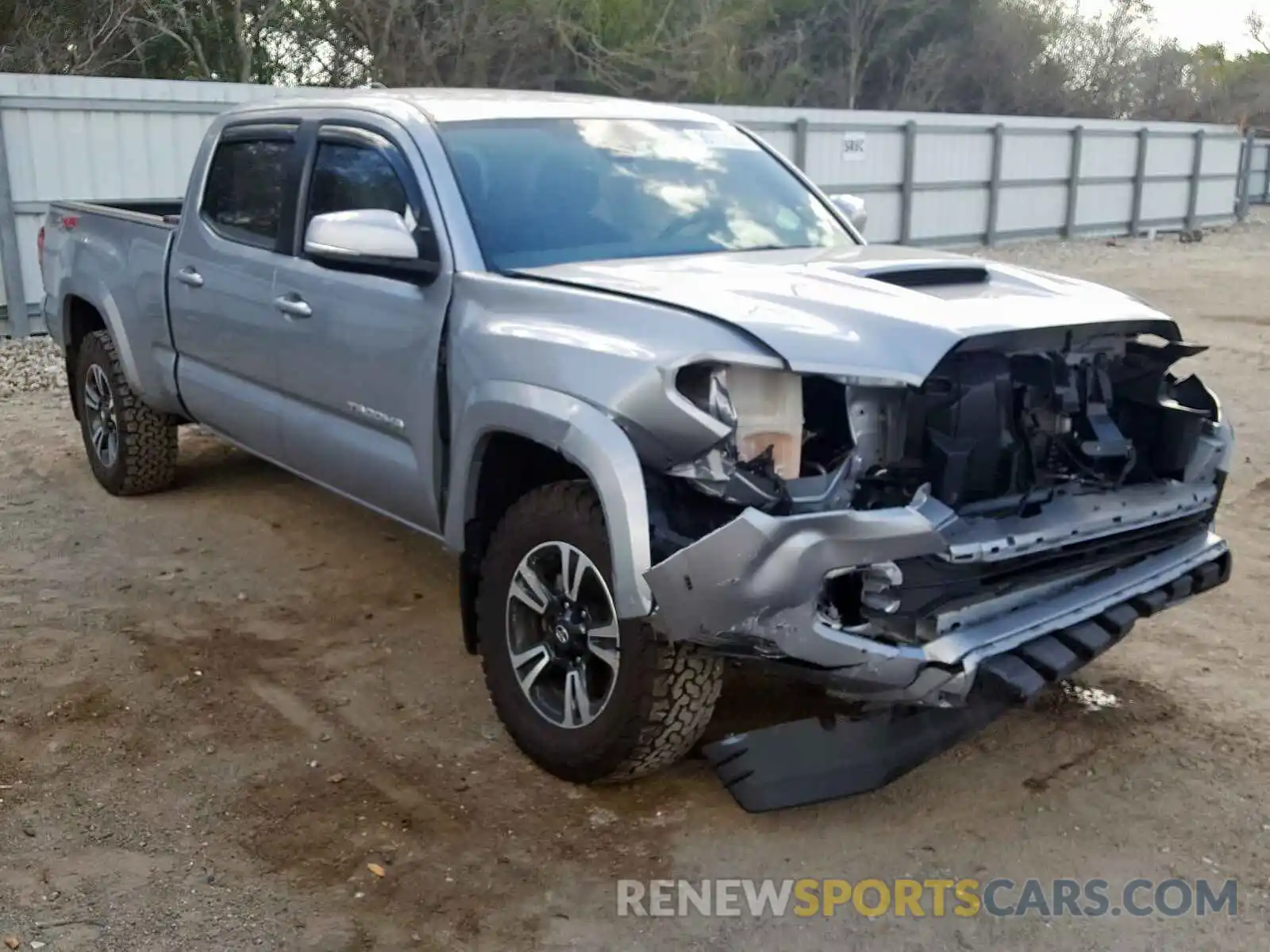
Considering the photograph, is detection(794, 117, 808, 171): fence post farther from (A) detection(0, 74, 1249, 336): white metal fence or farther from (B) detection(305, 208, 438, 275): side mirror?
(B) detection(305, 208, 438, 275): side mirror

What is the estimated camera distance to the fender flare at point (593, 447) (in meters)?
3.19

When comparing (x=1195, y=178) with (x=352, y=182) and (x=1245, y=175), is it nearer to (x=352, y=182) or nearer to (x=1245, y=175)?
(x=1245, y=175)

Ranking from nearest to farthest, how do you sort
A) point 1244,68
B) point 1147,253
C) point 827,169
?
point 827,169
point 1147,253
point 1244,68

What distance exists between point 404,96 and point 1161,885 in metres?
3.48

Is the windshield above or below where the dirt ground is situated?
above

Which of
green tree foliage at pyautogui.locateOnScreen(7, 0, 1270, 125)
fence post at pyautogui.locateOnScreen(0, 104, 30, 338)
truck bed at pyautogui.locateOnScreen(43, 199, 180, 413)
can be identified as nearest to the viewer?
truck bed at pyautogui.locateOnScreen(43, 199, 180, 413)

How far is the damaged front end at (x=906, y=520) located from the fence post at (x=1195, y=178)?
83.7 feet

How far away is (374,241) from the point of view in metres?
3.88

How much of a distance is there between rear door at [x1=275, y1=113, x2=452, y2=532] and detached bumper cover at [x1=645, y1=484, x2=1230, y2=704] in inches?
50.7

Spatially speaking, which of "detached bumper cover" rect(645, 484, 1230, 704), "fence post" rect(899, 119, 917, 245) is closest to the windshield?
"detached bumper cover" rect(645, 484, 1230, 704)

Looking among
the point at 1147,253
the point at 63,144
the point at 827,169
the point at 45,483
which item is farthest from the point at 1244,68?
the point at 45,483

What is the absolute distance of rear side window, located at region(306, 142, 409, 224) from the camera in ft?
14.2

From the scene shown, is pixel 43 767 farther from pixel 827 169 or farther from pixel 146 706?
A: pixel 827 169

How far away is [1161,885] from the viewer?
10.6 ft
